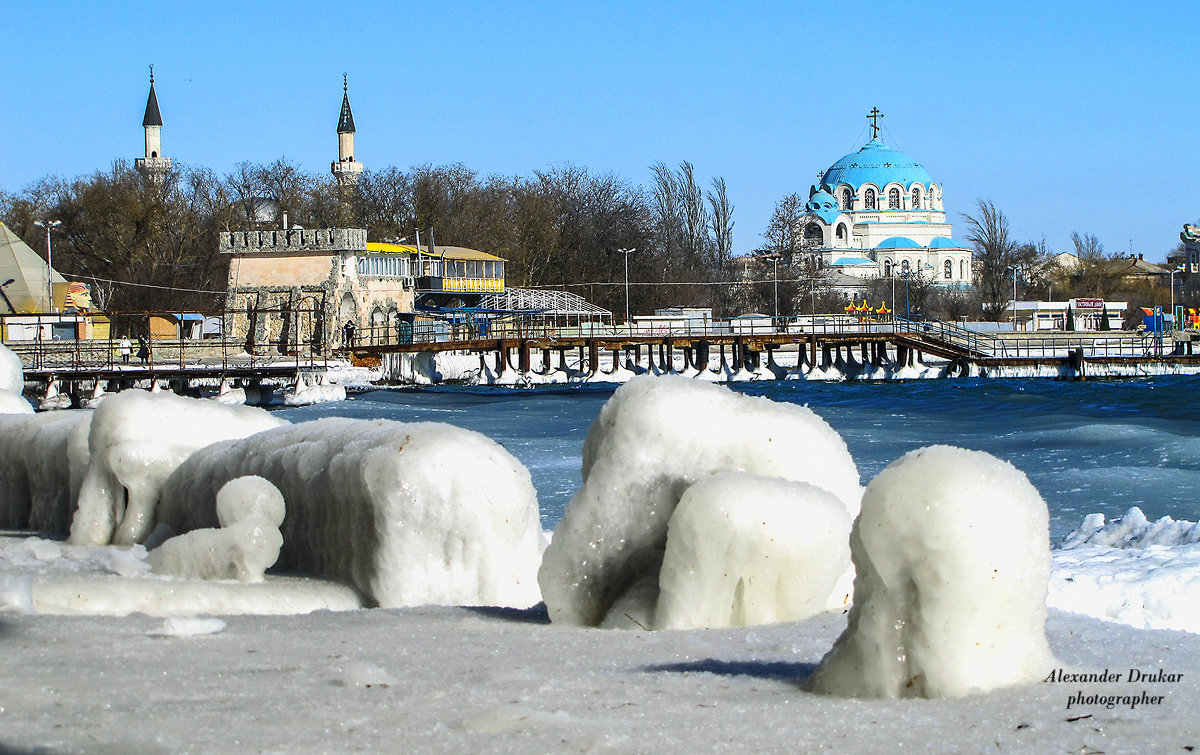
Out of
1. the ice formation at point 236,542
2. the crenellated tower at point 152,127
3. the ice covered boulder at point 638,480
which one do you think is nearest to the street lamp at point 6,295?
the crenellated tower at point 152,127

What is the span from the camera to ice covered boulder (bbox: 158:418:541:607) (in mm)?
5773

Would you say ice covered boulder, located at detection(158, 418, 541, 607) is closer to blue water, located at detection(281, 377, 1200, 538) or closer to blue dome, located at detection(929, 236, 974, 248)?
blue water, located at detection(281, 377, 1200, 538)

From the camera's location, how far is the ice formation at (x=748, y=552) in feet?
15.2

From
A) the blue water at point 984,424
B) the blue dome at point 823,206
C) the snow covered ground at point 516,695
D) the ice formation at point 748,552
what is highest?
the blue dome at point 823,206

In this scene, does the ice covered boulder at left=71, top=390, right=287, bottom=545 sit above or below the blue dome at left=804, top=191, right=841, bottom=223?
below

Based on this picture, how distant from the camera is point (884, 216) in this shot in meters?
111

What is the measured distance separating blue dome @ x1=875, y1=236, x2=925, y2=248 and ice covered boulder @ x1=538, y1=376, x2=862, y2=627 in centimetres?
10667

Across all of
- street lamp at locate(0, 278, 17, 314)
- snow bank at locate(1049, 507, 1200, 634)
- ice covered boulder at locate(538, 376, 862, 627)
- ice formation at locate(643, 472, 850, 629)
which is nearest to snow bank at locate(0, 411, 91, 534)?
ice covered boulder at locate(538, 376, 862, 627)

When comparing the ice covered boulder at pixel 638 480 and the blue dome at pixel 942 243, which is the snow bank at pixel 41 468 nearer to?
the ice covered boulder at pixel 638 480

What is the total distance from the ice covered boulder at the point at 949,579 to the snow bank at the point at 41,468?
5825mm

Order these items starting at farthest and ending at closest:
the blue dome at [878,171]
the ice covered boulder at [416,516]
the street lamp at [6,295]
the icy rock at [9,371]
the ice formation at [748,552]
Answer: the blue dome at [878,171] < the street lamp at [6,295] < the icy rock at [9,371] < the ice covered boulder at [416,516] < the ice formation at [748,552]

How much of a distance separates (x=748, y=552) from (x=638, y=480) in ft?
1.90

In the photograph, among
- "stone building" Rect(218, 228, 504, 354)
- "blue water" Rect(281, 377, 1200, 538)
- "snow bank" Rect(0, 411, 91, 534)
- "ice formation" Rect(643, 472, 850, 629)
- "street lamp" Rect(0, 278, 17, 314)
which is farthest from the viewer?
"street lamp" Rect(0, 278, 17, 314)

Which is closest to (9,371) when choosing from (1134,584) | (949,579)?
(1134,584)
